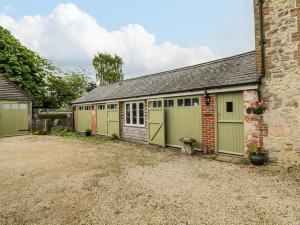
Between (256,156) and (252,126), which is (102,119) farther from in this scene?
(256,156)

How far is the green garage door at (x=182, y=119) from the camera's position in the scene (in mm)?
8781

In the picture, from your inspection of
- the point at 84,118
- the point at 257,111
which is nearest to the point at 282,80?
the point at 257,111

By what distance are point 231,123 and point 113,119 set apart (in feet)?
28.7

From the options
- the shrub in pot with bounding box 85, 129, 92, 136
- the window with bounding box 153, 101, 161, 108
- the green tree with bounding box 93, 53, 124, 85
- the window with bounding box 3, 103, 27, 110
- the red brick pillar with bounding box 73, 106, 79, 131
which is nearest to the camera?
the window with bounding box 153, 101, 161, 108

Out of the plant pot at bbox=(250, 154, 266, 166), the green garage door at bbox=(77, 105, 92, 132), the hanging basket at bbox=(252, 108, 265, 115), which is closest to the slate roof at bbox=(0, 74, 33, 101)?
the green garage door at bbox=(77, 105, 92, 132)

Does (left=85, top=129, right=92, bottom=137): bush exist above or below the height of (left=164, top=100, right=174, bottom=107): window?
below

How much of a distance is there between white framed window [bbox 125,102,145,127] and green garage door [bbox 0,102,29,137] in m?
10.3

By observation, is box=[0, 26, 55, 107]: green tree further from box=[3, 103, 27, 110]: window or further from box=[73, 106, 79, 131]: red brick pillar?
box=[73, 106, 79, 131]: red brick pillar

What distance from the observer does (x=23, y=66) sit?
848 inches

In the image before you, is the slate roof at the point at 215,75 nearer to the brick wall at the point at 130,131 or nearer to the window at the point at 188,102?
the window at the point at 188,102

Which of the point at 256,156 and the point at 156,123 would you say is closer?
the point at 256,156

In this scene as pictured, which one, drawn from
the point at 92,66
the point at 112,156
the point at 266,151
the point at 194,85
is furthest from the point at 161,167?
the point at 92,66

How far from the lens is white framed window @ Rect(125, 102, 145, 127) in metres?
11.9

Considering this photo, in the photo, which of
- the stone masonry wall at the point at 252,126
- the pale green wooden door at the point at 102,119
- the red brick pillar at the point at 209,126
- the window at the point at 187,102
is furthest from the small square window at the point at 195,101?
the pale green wooden door at the point at 102,119
